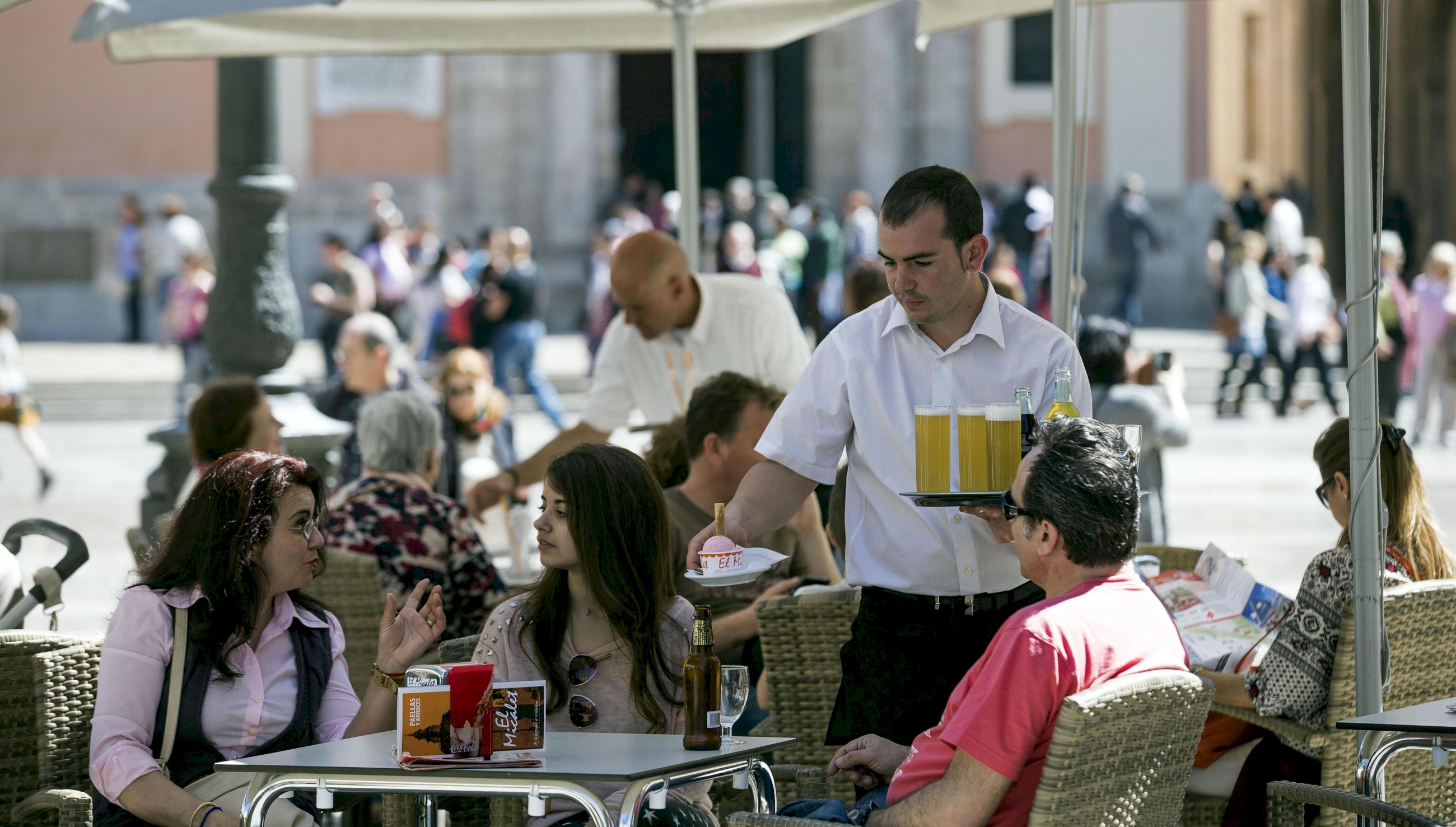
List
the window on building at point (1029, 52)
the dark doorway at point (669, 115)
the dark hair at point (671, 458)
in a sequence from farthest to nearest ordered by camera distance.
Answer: the dark doorway at point (669, 115)
the window on building at point (1029, 52)
the dark hair at point (671, 458)

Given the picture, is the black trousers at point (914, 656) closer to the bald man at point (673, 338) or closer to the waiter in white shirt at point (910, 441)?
the waiter in white shirt at point (910, 441)

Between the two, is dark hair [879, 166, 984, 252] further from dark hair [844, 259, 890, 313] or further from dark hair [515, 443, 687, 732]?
dark hair [844, 259, 890, 313]

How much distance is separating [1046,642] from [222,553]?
167 centimetres

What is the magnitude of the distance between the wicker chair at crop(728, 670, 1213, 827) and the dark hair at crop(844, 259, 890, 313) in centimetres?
414

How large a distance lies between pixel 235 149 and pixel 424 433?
342 cm

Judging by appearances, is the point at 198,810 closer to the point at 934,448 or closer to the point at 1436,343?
the point at 934,448

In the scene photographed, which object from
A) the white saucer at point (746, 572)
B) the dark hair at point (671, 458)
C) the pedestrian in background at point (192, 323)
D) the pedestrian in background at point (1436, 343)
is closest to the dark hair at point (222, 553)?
the white saucer at point (746, 572)

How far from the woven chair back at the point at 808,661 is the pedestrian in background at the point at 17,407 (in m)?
9.37

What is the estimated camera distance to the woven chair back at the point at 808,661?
4355mm

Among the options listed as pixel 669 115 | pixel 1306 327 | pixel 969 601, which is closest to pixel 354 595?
pixel 969 601

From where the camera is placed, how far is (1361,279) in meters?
4.18

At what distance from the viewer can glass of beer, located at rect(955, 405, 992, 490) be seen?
361 cm

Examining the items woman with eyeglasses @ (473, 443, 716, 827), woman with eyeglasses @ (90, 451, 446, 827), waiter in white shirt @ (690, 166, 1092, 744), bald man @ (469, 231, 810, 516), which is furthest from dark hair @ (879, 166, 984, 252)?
bald man @ (469, 231, 810, 516)

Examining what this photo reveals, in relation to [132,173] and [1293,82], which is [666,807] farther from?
[1293,82]
